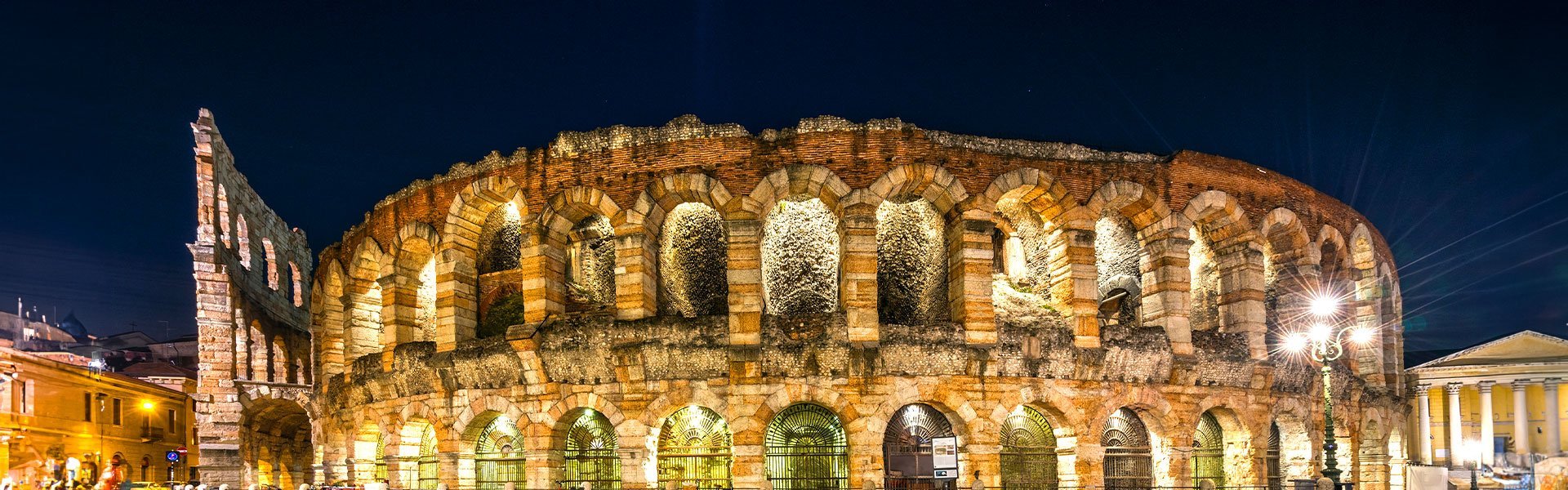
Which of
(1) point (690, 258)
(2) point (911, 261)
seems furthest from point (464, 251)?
(2) point (911, 261)

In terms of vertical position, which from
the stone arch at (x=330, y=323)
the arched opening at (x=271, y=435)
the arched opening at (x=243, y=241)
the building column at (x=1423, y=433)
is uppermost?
the arched opening at (x=243, y=241)

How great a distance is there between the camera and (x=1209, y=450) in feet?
62.6

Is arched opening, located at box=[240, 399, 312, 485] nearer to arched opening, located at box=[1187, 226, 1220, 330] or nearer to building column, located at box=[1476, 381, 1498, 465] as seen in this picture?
arched opening, located at box=[1187, 226, 1220, 330]

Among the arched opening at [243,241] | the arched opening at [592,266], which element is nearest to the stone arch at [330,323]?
the arched opening at [592,266]

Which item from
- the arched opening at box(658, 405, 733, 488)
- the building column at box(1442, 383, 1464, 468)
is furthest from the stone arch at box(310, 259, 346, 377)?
the building column at box(1442, 383, 1464, 468)

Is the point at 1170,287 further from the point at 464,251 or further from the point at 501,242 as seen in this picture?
the point at 501,242

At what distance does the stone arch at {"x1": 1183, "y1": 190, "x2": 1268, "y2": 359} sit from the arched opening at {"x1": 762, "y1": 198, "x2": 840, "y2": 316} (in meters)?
5.54

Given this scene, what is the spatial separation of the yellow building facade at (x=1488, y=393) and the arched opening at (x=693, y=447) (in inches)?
1279

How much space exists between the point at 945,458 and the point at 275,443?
21694 mm

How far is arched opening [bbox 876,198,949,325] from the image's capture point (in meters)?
18.4

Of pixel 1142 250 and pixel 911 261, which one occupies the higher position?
pixel 1142 250

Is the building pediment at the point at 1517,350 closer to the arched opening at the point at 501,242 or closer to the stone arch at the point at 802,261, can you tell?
the stone arch at the point at 802,261

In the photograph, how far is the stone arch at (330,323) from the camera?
893 inches

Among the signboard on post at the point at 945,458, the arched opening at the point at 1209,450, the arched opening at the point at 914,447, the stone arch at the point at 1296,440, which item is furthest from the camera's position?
the stone arch at the point at 1296,440
